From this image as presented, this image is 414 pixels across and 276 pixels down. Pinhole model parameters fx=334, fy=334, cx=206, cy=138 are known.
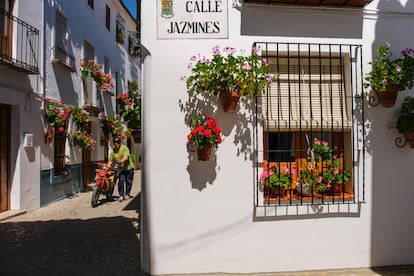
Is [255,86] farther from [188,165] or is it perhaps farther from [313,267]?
[313,267]

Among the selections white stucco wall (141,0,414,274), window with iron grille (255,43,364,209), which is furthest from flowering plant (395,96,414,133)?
window with iron grille (255,43,364,209)

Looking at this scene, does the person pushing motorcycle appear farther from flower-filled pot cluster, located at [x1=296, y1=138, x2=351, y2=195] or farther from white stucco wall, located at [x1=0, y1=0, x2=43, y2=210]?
flower-filled pot cluster, located at [x1=296, y1=138, x2=351, y2=195]

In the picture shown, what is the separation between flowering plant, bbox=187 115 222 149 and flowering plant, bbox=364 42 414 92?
197cm

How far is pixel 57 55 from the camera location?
9.34 metres

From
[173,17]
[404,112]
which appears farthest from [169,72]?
[404,112]

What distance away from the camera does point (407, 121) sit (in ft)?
13.1

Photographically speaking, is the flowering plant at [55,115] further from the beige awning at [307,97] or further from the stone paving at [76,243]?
the beige awning at [307,97]

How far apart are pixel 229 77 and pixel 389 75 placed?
192 cm

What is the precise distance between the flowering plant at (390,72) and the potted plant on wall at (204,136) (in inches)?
78.0

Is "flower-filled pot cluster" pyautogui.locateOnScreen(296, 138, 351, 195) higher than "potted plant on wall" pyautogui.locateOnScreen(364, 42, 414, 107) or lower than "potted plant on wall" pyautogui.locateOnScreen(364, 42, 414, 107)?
lower

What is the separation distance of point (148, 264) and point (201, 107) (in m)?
1.94

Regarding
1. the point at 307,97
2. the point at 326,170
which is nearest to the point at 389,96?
the point at 307,97

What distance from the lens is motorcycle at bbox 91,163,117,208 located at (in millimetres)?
8508

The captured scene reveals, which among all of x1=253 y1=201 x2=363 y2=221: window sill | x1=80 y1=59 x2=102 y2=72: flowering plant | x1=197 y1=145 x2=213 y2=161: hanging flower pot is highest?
x1=80 y1=59 x2=102 y2=72: flowering plant
